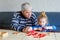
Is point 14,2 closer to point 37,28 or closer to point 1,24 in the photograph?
point 1,24

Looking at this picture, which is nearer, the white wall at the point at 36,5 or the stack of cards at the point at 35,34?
the stack of cards at the point at 35,34

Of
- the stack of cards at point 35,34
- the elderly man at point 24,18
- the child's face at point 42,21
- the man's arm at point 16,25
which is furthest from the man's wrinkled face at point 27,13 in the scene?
the stack of cards at point 35,34

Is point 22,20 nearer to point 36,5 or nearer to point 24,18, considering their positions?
point 24,18

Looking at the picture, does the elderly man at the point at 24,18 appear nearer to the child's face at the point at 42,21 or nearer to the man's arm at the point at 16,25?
the man's arm at the point at 16,25

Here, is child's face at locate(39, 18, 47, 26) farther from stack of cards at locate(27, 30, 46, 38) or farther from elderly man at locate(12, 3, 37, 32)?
elderly man at locate(12, 3, 37, 32)

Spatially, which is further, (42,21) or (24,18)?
(24,18)

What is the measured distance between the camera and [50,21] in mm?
2916

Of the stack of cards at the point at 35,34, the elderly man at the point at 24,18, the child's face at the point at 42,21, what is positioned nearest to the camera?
the stack of cards at the point at 35,34

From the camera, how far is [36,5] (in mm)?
3109

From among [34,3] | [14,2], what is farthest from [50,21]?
[14,2]

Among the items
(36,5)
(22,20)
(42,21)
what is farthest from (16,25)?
(36,5)

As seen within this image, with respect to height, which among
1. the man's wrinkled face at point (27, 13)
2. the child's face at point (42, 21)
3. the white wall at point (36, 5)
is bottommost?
the child's face at point (42, 21)

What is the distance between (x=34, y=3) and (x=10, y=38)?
139 cm

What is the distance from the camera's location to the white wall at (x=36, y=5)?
306 cm
